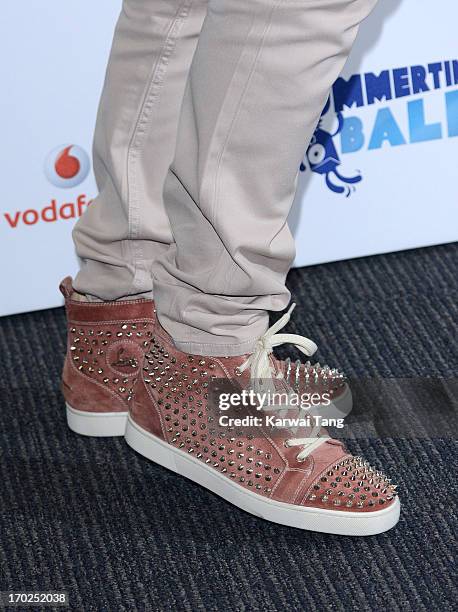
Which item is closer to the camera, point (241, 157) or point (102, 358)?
point (241, 157)

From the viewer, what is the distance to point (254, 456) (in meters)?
0.97

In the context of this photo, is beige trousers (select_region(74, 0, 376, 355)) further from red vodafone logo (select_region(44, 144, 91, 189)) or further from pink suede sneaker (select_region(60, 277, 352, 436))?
red vodafone logo (select_region(44, 144, 91, 189))

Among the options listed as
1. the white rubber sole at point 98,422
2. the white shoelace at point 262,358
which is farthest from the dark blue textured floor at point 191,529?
the white shoelace at point 262,358

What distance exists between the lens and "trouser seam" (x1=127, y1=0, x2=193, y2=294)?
0.92 metres

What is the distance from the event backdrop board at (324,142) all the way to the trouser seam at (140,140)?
31 cm

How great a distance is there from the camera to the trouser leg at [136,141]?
0.93 metres

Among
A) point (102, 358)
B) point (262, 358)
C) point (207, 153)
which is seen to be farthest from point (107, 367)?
point (207, 153)

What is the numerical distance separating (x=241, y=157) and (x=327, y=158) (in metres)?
0.55

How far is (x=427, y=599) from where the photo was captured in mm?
887

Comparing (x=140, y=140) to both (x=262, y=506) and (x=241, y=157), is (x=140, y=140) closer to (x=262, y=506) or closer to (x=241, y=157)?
(x=241, y=157)

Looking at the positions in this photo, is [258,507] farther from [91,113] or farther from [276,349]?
[91,113]

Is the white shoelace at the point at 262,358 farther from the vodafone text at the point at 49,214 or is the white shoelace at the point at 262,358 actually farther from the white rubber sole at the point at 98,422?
the vodafone text at the point at 49,214

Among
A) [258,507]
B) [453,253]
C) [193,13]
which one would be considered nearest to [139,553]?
[258,507]

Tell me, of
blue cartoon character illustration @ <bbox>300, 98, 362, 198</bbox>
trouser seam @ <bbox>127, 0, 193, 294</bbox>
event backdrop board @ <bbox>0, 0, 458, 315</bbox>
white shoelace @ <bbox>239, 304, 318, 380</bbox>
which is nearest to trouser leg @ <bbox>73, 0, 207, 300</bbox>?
trouser seam @ <bbox>127, 0, 193, 294</bbox>
